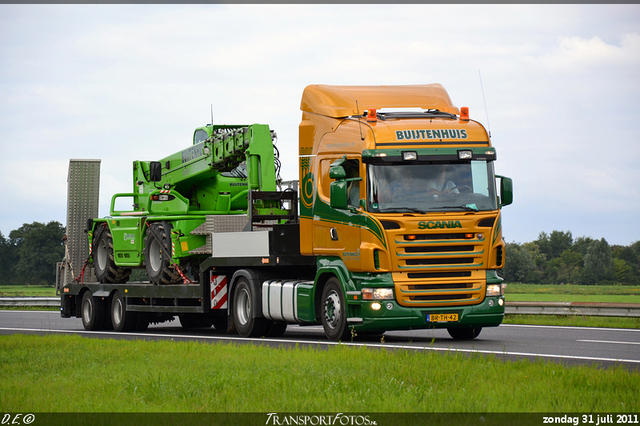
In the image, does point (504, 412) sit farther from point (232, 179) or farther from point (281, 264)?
point (232, 179)

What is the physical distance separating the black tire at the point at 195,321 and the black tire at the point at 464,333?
21.6 feet

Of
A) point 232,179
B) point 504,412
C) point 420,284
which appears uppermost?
point 232,179

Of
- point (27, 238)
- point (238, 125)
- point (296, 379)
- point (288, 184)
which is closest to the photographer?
point (296, 379)

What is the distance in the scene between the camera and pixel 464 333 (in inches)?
Answer: 623

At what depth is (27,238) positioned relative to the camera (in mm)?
115500

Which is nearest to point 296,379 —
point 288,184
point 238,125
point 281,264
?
point 281,264

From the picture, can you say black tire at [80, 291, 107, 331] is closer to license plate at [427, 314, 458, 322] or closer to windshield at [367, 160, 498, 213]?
windshield at [367, 160, 498, 213]

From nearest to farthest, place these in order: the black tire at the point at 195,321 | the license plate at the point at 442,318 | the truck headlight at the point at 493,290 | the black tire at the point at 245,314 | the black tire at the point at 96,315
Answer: the license plate at the point at 442,318 < the truck headlight at the point at 493,290 < the black tire at the point at 245,314 < the black tire at the point at 195,321 < the black tire at the point at 96,315

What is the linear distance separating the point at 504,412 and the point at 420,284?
683cm

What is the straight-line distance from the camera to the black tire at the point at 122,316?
20750mm

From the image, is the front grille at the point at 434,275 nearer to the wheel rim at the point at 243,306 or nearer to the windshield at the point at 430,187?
the windshield at the point at 430,187

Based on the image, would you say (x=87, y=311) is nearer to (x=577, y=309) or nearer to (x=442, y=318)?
(x=442, y=318)

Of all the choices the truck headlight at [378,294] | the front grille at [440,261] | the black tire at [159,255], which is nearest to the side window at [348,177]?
the front grille at [440,261]

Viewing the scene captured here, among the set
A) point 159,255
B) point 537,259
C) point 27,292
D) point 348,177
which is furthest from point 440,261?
point 537,259
